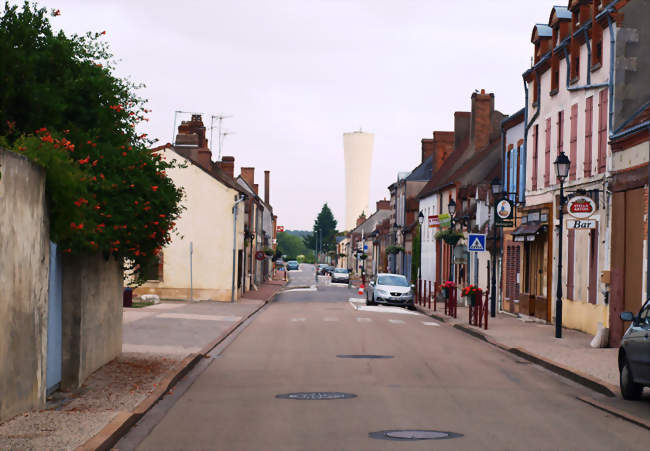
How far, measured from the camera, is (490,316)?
35219 millimetres

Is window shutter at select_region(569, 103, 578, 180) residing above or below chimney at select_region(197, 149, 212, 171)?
below

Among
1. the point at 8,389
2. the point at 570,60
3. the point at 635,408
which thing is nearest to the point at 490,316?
the point at 570,60

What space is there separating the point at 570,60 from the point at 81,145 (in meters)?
18.2

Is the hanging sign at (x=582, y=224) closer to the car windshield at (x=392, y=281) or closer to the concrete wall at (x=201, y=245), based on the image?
the car windshield at (x=392, y=281)

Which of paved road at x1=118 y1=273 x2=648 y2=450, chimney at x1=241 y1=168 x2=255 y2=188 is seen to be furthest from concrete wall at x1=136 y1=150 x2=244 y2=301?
chimney at x1=241 y1=168 x2=255 y2=188

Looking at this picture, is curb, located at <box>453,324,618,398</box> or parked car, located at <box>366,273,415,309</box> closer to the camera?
curb, located at <box>453,324,618,398</box>

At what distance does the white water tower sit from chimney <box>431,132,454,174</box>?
11702 cm

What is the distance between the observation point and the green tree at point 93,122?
13.6 m

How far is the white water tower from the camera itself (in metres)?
185

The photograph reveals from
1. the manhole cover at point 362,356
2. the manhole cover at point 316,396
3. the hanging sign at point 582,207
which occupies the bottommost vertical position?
the manhole cover at point 362,356

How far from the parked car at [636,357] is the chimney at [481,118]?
127ft

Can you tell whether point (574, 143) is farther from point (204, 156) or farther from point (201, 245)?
point (204, 156)

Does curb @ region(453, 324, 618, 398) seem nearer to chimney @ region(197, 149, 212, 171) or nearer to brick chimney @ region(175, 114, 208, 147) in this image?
chimney @ region(197, 149, 212, 171)

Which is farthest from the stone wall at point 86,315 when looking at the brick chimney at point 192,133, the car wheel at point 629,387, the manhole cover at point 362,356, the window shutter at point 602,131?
the brick chimney at point 192,133
